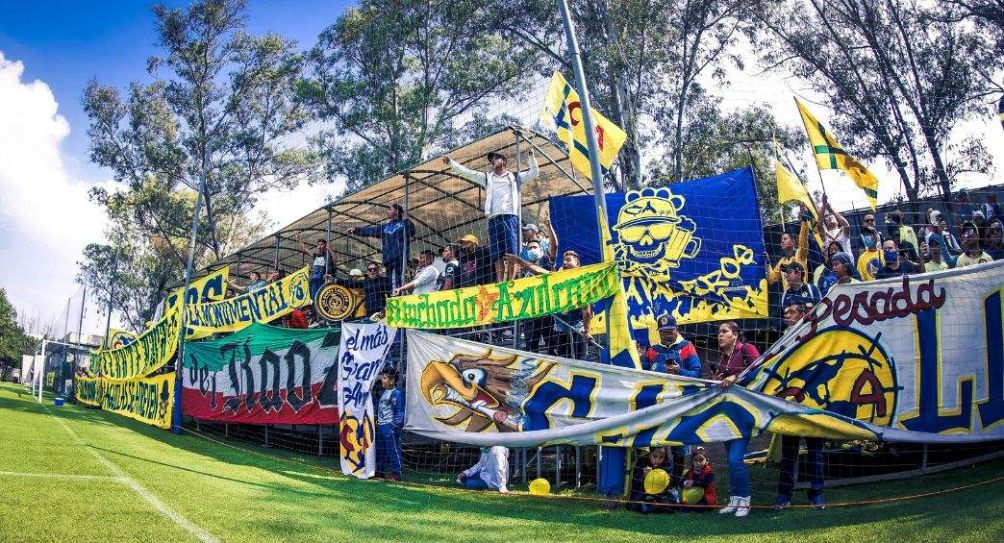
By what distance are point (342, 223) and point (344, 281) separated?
9.08 ft

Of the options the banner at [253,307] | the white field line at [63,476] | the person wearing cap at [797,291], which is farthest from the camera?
the banner at [253,307]

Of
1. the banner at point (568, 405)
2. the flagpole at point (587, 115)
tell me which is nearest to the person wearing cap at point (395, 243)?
the banner at point (568, 405)

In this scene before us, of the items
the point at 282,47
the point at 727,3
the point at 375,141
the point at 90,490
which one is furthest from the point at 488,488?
the point at 282,47

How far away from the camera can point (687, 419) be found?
6.68m

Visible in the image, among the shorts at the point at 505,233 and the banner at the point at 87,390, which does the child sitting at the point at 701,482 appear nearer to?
the shorts at the point at 505,233

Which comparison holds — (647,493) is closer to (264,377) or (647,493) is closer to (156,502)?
(156,502)

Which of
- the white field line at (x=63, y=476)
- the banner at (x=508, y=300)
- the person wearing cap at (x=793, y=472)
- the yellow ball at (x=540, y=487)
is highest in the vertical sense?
the banner at (x=508, y=300)

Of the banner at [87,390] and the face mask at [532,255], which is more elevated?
the face mask at [532,255]

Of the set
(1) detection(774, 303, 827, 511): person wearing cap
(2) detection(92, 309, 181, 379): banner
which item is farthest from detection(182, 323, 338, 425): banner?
(1) detection(774, 303, 827, 511): person wearing cap

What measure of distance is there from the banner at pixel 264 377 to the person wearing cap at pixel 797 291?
22.4 feet

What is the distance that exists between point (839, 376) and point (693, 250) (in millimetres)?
3292

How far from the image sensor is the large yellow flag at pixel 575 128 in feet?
26.6

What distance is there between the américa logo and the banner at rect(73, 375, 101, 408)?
2268 cm

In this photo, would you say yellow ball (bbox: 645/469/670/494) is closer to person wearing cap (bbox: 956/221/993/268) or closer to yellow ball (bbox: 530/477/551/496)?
yellow ball (bbox: 530/477/551/496)
